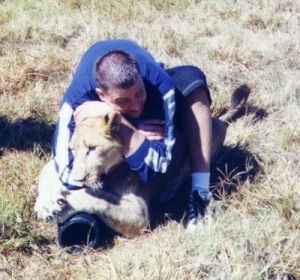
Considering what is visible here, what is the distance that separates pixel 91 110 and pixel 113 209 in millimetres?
610

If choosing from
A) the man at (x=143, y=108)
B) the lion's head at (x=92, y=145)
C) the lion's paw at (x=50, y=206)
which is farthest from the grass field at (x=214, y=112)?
the lion's head at (x=92, y=145)

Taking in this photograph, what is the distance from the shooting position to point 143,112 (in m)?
4.45

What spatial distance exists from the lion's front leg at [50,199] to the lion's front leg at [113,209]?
0.04 m

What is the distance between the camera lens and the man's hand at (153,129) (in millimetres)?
4391

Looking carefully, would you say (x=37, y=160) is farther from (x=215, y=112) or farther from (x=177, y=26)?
(x=177, y=26)

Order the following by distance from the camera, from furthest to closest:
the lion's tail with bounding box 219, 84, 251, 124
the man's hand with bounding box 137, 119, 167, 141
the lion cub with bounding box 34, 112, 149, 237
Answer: the lion's tail with bounding box 219, 84, 251, 124, the man's hand with bounding box 137, 119, 167, 141, the lion cub with bounding box 34, 112, 149, 237

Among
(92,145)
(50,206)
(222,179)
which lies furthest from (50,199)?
(222,179)

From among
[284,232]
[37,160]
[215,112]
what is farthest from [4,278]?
[215,112]

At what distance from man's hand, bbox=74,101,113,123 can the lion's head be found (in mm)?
46

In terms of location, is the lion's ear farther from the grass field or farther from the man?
the grass field

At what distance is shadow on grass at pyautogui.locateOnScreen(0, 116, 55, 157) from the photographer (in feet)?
17.4

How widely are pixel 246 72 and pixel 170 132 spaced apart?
2131 mm

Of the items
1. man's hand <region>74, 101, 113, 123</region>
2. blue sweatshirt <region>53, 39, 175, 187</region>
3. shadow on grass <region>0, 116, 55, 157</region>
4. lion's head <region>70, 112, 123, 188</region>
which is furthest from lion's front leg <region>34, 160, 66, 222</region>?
shadow on grass <region>0, 116, 55, 157</region>

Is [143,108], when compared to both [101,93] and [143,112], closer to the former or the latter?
[143,112]
